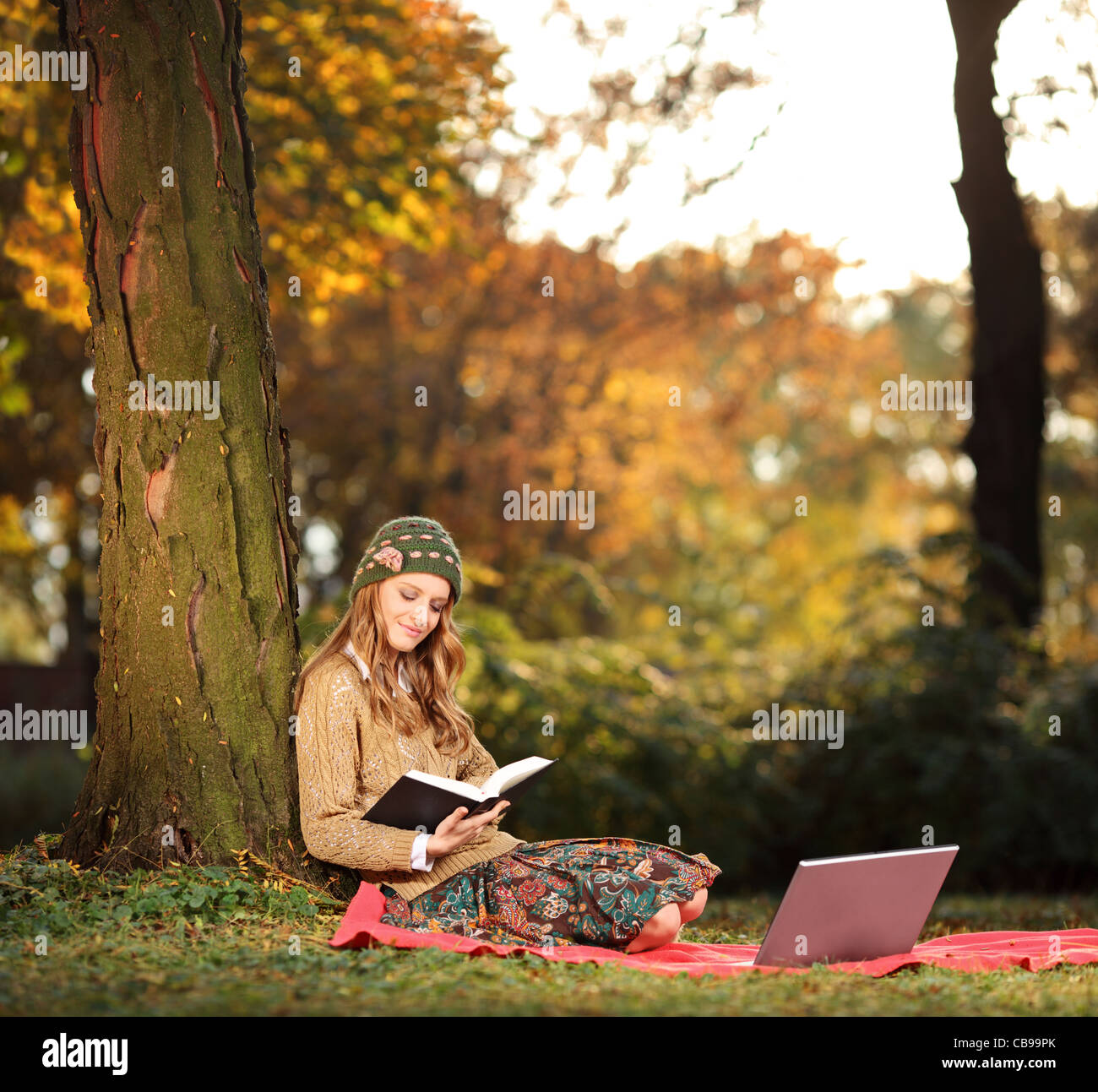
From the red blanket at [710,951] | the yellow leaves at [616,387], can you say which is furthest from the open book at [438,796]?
the yellow leaves at [616,387]

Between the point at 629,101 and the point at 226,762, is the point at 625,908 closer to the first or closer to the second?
the point at 226,762

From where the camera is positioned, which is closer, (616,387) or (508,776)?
(508,776)

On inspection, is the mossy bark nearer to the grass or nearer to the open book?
the grass

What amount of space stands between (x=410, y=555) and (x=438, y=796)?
89 cm

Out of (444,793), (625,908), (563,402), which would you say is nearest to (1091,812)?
(625,908)

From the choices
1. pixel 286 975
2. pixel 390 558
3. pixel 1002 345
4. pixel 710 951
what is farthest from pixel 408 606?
pixel 1002 345

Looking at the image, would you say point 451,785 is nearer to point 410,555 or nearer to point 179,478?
point 410,555

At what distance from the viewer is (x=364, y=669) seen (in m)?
4.34

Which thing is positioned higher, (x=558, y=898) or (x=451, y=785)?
(x=451, y=785)

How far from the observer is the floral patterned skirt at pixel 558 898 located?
421cm

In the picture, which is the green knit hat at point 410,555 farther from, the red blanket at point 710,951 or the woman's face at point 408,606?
the red blanket at point 710,951

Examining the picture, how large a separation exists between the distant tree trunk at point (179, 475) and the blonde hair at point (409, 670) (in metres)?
0.31
